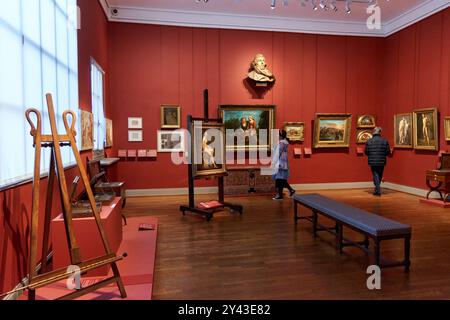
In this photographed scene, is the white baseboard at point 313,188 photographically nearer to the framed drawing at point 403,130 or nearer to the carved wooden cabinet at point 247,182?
the carved wooden cabinet at point 247,182

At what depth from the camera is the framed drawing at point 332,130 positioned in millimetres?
11508

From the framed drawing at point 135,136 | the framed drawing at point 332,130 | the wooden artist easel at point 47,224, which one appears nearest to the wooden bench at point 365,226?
the wooden artist easel at point 47,224

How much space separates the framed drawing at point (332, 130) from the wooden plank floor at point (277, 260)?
4.17 m

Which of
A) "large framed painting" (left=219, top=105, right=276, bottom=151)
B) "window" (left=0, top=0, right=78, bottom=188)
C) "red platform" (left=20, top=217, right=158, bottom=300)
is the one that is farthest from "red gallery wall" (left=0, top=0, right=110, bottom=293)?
"large framed painting" (left=219, top=105, right=276, bottom=151)

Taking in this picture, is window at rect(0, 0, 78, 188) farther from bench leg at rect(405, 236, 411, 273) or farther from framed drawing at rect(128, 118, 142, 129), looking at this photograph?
bench leg at rect(405, 236, 411, 273)

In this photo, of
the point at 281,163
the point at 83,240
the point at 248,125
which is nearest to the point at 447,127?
the point at 281,163

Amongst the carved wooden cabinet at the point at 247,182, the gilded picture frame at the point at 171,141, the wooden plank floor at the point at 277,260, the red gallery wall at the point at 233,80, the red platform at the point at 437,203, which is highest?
the red gallery wall at the point at 233,80

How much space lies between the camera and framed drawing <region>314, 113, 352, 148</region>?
11508 mm

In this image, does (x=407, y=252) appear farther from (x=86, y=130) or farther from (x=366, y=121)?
(x=366, y=121)

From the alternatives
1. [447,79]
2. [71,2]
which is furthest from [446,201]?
[71,2]

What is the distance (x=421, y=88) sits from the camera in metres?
10.1

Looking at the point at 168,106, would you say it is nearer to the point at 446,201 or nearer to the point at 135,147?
the point at 135,147

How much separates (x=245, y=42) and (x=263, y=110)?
2.36 meters

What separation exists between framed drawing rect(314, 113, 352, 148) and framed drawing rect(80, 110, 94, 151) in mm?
7520
